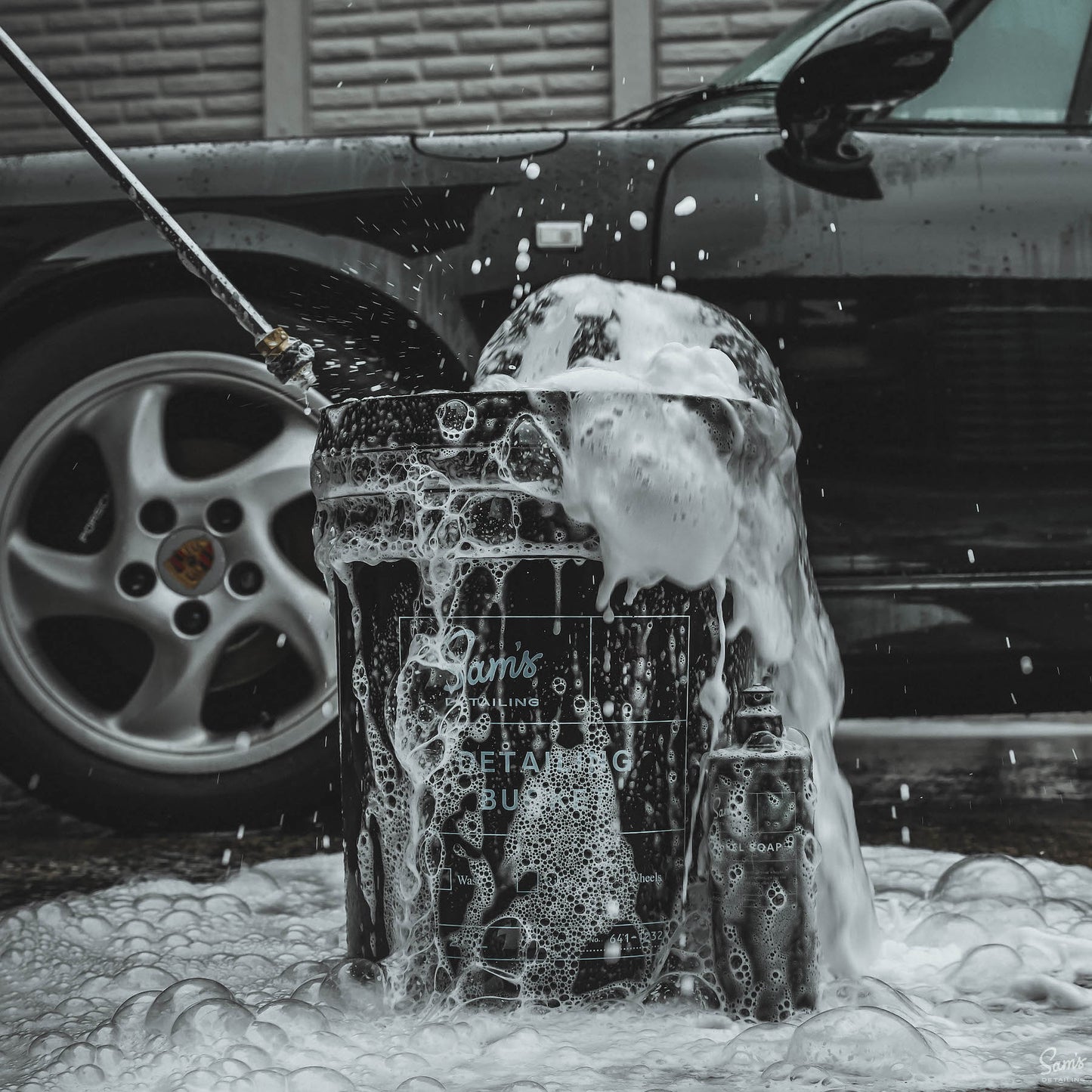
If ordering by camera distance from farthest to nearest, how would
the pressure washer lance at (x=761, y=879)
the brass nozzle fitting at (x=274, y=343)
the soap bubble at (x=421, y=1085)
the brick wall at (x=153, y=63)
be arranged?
the brick wall at (x=153, y=63) → the brass nozzle fitting at (x=274, y=343) → the pressure washer lance at (x=761, y=879) → the soap bubble at (x=421, y=1085)

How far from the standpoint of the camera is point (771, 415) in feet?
5.33

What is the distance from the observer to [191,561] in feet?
7.62

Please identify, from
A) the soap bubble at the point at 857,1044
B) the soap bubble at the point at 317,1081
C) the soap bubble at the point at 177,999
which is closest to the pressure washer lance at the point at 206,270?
the soap bubble at the point at 177,999

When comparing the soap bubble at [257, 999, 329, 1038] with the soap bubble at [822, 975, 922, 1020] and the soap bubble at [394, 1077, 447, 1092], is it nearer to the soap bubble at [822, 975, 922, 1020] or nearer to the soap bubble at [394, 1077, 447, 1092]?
the soap bubble at [394, 1077, 447, 1092]

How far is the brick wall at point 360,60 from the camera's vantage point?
662cm

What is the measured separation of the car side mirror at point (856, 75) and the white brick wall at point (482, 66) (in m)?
4.41

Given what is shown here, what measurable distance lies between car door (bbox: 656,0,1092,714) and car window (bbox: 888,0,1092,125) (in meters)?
0.18

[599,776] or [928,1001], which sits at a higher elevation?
[599,776]

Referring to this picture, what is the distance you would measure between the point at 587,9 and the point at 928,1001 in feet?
19.4

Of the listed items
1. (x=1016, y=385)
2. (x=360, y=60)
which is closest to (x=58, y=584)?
(x=1016, y=385)

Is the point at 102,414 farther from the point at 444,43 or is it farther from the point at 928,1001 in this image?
the point at 444,43

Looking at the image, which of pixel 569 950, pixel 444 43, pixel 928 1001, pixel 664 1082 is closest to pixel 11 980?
pixel 569 950

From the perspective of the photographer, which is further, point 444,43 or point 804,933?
point 444,43

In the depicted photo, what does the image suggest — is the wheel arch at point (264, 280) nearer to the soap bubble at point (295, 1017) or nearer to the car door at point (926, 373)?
the car door at point (926, 373)
